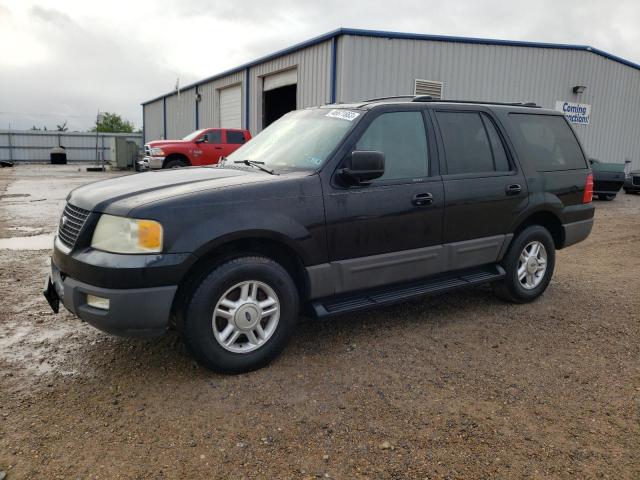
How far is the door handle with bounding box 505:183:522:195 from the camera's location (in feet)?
15.2

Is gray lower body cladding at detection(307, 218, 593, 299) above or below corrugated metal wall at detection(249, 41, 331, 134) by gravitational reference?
below

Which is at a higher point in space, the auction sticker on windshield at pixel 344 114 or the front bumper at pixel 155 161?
the auction sticker on windshield at pixel 344 114

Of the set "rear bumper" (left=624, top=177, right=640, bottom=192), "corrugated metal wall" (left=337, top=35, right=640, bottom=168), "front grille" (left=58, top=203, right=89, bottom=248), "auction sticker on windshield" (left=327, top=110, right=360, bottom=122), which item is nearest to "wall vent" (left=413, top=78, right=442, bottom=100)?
"corrugated metal wall" (left=337, top=35, right=640, bottom=168)

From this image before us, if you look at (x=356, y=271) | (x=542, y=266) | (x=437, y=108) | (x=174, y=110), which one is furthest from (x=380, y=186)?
(x=174, y=110)

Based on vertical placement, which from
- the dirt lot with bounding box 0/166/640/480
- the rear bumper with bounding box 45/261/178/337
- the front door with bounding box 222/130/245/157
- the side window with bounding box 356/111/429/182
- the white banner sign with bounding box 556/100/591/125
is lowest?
the dirt lot with bounding box 0/166/640/480

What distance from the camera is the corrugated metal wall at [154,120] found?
1270 inches

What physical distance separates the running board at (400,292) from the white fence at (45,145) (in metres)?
34.9

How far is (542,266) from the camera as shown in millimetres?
5086

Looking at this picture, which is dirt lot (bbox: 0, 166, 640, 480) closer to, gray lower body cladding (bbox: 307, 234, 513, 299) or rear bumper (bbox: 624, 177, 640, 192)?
gray lower body cladding (bbox: 307, 234, 513, 299)

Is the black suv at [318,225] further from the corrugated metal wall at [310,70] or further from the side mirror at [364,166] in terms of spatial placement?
the corrugated metal wall at [310,70]

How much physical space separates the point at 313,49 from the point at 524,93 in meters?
6.78

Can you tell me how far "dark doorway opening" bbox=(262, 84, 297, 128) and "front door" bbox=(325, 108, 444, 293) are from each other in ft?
49.3

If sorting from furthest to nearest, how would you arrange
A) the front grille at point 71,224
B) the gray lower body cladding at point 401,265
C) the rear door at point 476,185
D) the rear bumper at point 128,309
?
1. the rear door at point 476,185
2. the gray lower body cladding at point 401,265
3. the front grille at point 71,224
4. the rear bumper at point 128,309

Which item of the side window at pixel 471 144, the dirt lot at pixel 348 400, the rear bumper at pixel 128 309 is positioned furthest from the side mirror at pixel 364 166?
the rear bumper at pixel 128 309
